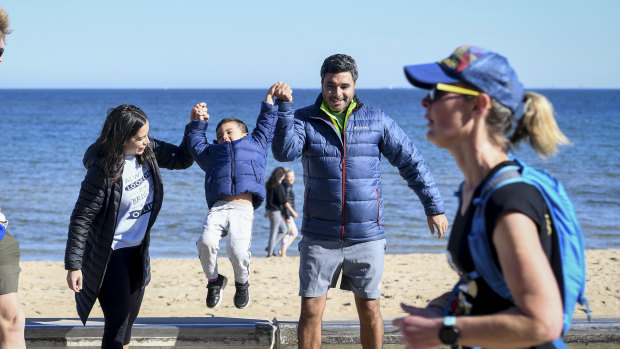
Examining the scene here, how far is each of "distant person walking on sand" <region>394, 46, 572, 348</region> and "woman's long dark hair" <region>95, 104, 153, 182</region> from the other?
248cm

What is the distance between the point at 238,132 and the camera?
5250mm

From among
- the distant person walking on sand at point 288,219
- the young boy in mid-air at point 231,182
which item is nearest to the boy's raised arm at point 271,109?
the young boy in mid-air at point 231,182

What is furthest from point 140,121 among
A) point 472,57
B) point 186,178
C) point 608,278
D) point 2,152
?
point 2,152

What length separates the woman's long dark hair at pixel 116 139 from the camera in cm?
445

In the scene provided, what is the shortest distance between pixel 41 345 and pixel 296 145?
2313 millimetres

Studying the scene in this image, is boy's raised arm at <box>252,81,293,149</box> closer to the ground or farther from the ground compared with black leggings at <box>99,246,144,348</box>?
farther from the ground

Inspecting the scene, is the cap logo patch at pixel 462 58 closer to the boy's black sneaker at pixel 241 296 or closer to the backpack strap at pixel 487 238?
the backpack strap at pixel 487 238

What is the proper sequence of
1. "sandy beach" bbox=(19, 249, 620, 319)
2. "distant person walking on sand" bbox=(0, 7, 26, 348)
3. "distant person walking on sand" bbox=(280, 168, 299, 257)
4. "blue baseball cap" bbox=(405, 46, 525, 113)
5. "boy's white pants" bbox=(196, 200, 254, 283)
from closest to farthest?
"blue baseball cap" bbox=(405, 46, 525, 113) < "distant person walking on sand" bbox=(0, 7, 26, 348) < "boy's white pants" bbox=(196, 200, 254, 283) < "sandy beach" bbox=(19, 249, 620, 319) < "distant person walking on sand" bbox=(280, 168, 299, 257)

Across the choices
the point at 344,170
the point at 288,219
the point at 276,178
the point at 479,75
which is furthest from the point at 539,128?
the point at 288,219

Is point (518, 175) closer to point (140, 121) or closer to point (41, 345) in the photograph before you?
point (140, 121)

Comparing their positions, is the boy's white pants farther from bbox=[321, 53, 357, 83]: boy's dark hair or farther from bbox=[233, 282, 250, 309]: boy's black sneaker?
bbox=[321, 53, 357, 83]: boy's dark hair

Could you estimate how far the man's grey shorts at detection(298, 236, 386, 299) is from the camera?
4883 millimetres

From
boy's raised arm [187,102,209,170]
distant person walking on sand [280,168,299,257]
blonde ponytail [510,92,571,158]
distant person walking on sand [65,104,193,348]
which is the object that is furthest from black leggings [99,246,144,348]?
distant person walking on sand [280,168,299,257]

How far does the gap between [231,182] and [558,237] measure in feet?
10.5
